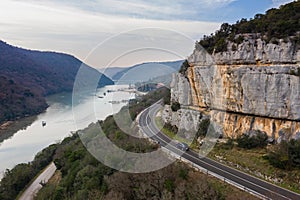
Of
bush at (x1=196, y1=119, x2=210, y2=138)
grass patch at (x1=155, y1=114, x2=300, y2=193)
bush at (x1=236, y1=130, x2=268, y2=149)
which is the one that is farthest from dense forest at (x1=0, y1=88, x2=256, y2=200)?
bush at (x1=236, y1=130, x2=268, y2=149)

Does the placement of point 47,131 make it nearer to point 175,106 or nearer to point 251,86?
point 175,106

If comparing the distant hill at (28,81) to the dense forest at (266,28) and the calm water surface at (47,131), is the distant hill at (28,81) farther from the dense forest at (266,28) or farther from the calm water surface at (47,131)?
the dense forest at (266,28)

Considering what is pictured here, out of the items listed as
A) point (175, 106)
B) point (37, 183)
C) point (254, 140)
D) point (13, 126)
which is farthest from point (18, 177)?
point (13, 126)

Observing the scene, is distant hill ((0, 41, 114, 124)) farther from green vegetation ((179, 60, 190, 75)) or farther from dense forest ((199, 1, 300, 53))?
dense forest ((199, 1, 300, 53))

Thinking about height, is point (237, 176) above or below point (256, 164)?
below

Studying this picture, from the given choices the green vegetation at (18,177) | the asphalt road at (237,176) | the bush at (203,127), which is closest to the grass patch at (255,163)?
the asphalt road at (237,176)
